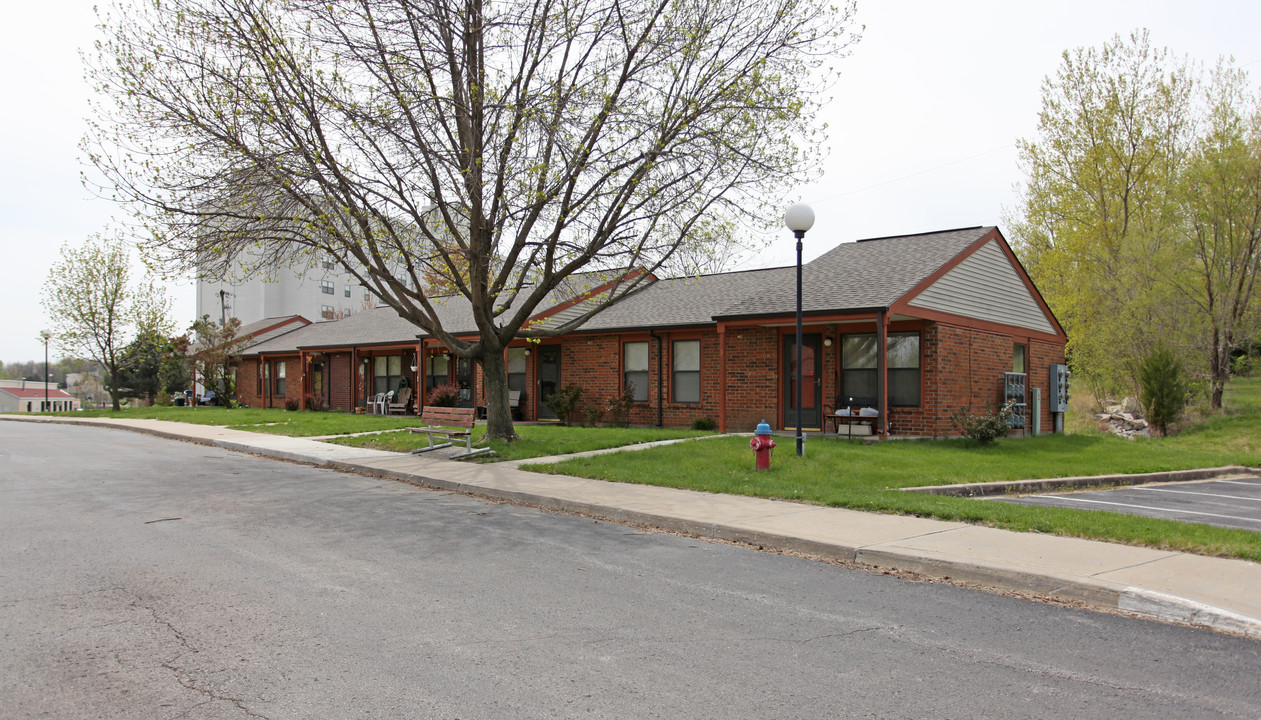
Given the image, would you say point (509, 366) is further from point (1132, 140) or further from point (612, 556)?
point (1132, 140)

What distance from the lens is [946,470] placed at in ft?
40.5

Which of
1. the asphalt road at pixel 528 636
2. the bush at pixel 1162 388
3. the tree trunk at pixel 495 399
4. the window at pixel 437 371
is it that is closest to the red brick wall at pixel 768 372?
the bush at pixel 1162 388

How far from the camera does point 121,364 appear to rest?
39.8 m

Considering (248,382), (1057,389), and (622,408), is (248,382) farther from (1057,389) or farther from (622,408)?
(1057,389)

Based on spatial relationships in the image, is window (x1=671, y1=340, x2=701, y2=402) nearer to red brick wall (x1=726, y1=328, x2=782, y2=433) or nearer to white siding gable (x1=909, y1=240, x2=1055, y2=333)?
red brick wall (x1=726, y1=328, x2=782, y2=433)

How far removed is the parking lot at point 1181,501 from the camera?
31.5ft

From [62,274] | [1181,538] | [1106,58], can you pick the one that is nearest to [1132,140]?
[1106,58]

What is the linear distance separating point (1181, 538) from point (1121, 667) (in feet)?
11.7

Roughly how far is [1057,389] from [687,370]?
401 inches

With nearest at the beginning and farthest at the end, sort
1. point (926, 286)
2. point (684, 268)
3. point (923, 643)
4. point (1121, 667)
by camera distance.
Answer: point (1121, 667) < point (923, 643) < point (684, 268) < point (926, 286)

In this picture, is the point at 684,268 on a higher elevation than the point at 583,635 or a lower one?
higher

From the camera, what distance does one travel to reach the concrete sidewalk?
5.54 metres

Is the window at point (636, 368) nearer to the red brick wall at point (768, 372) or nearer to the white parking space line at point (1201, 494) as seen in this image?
the red brick wall at point (768, 372)

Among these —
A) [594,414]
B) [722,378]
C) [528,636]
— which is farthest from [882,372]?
[528,636]
